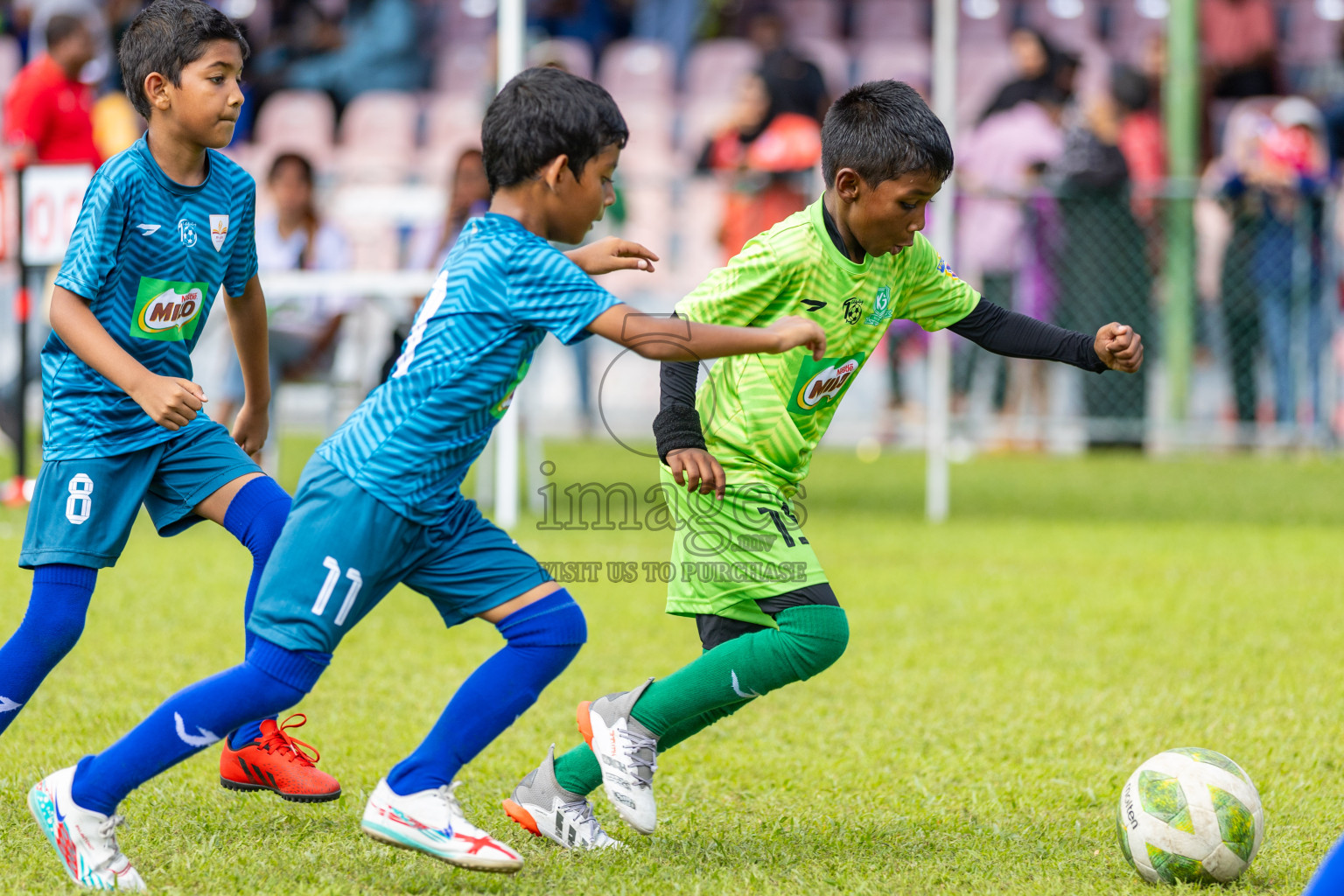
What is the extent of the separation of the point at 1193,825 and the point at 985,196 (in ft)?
22.4

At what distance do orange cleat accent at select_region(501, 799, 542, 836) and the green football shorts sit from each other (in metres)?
0.52

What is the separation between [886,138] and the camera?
305cm

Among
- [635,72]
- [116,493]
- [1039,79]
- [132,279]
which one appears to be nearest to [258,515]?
[116,493]

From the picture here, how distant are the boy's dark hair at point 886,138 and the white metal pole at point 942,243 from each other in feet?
14.5

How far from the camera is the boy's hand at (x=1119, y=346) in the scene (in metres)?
3.20

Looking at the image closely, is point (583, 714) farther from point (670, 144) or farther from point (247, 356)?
point (670, 144)

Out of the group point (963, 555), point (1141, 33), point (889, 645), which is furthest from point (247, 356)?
point (1141, 33)

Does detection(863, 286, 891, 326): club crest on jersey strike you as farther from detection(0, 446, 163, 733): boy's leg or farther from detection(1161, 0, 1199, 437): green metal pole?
detection(1161, 0, 1199, 437): green metal pole

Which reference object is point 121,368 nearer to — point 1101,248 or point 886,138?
point 886,138

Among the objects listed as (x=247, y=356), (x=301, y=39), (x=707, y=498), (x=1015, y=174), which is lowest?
(x=707, y=498)

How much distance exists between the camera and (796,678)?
3.11 m

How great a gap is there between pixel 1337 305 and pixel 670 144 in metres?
6.59

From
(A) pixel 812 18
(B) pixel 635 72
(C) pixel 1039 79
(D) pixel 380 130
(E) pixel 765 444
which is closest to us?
(E) pixel 765 444

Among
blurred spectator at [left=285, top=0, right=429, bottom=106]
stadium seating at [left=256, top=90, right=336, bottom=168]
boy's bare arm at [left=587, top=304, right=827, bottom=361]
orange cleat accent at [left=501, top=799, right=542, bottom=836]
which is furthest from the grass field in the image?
blurred spectator at [left=285, top=0, right=429, bottom=106]
